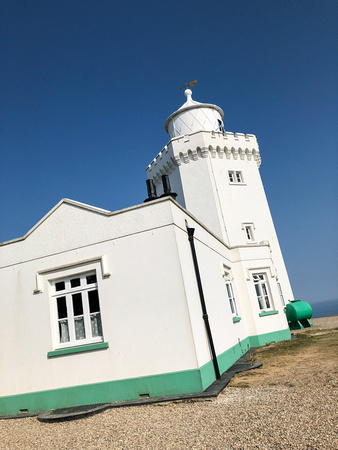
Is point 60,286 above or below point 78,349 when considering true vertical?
above

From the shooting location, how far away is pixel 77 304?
8.24m

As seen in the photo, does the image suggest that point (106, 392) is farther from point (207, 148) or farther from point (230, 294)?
point (207, 148)

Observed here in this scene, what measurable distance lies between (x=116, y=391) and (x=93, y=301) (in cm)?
209

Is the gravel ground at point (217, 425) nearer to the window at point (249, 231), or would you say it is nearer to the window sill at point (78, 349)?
the window sill at point (78, 349)

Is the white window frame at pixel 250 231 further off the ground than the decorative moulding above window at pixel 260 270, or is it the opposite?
the white window frame at pixel 250 231

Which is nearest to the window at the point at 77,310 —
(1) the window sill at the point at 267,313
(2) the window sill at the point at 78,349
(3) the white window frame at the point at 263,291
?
(2) the window sill at the point at 78,349

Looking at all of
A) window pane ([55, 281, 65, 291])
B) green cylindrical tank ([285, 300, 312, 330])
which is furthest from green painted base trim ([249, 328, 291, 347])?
window pane ([55, 281, 65, 291])

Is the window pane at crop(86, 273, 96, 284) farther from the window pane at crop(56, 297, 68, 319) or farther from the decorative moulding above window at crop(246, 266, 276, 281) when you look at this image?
the decorative moulding above window at crop(246, 266, 276, 281)

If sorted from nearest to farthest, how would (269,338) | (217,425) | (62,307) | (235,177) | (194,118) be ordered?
(217,425) → (62,307) → (269,338) → (235,177) → (194,118)

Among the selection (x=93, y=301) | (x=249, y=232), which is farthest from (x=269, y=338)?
(x=93, y=301)

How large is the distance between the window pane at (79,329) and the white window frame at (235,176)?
15.5 metres

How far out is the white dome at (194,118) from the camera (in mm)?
23391

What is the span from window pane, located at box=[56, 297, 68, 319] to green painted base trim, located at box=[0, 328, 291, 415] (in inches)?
65.8

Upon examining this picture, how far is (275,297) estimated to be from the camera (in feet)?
47.5
